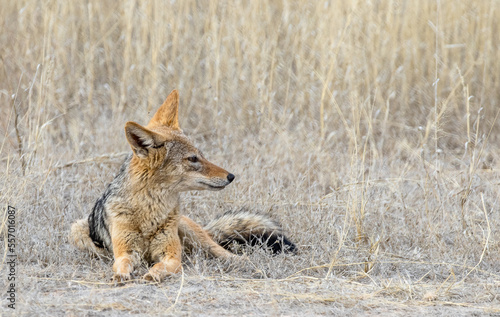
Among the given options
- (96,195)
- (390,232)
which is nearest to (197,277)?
(390,232)

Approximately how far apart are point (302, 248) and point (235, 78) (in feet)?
11.2

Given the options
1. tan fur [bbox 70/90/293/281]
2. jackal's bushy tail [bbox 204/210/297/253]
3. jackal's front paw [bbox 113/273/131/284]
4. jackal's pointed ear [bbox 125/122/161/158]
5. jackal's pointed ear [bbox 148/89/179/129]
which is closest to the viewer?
jackal's front paw [bbox 113/273/131/284]

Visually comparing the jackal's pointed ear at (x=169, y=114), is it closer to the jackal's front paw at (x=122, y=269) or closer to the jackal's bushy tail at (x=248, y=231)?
the jackal's bushy tail at (x=248, y=231)

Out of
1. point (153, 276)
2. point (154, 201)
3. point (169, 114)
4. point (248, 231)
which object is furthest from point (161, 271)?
point (169, 114)

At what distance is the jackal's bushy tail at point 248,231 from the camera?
14.0 ft

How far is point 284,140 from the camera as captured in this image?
641 centimetres

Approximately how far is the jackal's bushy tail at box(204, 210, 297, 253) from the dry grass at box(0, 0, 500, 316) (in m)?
0.18

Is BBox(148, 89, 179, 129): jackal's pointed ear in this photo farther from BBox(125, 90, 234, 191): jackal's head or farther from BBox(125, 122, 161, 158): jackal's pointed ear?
BBox(125, 122, 161, 158): jackal's pointed ear

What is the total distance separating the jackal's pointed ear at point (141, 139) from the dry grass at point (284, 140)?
0.79 metres

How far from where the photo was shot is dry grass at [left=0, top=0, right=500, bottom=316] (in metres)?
3.52

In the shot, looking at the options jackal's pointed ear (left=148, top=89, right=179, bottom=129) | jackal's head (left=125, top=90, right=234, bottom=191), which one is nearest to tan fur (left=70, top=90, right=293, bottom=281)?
jackal's head (left=125, top=90, right=234, bottom=191)

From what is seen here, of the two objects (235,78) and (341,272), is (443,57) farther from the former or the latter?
(341,272)

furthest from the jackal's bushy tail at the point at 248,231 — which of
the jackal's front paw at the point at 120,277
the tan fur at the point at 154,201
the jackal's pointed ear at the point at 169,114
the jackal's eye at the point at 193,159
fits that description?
the jackal's front paw at the point at 120,277

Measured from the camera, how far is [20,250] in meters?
4.11
